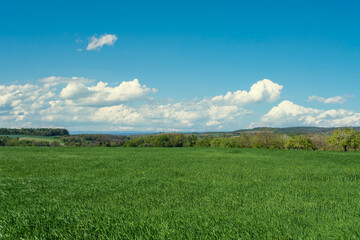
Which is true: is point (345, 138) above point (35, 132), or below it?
below

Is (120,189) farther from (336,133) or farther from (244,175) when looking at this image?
(336,133)

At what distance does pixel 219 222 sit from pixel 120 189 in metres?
5.26

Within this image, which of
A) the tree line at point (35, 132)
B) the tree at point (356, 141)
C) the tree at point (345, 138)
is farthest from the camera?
the tree line at point (35, 132)

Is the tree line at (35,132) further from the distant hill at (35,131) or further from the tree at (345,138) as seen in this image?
the tree at (345,138)

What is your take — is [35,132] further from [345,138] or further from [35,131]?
[345,138]

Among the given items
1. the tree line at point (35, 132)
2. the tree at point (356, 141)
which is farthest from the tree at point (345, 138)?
the tree line at point (35, 132)

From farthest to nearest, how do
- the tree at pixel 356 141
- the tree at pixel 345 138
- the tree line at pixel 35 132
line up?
the tree line at pixel 35 132 → the tree at pixel 345 138 → the tree at pixel 356 141

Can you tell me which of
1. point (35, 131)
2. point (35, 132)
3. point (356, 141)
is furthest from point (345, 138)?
point (35, 131)

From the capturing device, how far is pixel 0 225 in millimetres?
4398

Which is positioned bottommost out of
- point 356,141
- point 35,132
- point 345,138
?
point 356,141

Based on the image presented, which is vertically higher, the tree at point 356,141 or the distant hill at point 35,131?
the distant hill at point 35,131

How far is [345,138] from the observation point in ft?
163

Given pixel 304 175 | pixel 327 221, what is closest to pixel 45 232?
pixel 327 221

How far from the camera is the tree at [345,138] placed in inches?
1937
